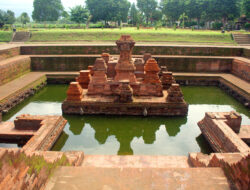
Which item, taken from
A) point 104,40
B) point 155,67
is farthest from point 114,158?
point 104,40

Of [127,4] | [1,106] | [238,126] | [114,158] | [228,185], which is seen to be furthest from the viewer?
[127,4]

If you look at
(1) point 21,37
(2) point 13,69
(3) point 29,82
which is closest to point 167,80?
(3) point 29,82

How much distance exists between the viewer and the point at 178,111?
27.4 feet

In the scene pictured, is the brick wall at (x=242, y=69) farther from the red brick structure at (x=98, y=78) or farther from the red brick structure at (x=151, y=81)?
the red brick structure at (x=98, y=78)

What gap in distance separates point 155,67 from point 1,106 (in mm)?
6244

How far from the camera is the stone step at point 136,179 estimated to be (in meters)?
2.50

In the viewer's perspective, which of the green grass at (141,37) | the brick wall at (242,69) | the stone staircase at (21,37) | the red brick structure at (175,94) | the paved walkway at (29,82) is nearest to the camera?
the red brick structure at (175,94)

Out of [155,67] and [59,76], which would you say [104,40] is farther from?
[155,67]

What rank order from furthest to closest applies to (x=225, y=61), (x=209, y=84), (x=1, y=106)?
(x=225, y=61) → (x=209, y=84) → (x=1, y=106)

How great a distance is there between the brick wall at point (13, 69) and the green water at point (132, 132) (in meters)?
2.64

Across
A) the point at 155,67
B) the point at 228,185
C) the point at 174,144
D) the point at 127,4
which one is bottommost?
the point at 174,144

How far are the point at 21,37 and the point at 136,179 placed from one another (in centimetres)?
2289

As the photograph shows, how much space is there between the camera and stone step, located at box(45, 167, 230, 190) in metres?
2.50

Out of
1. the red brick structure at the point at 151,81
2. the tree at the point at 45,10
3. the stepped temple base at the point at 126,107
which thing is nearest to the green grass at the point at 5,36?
the stepped temple base at the point at 126,107
